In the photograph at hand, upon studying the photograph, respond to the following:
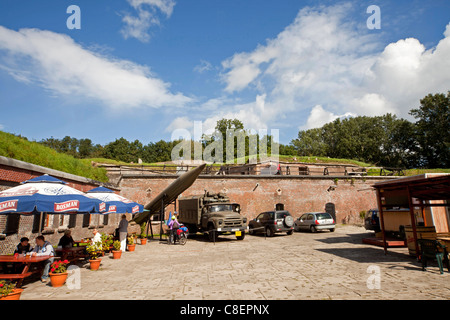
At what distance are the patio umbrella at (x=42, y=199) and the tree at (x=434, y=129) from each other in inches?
2437

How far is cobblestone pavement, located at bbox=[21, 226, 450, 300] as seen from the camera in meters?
5.98

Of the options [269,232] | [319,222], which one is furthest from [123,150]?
[319,222]

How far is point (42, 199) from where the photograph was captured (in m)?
6.95

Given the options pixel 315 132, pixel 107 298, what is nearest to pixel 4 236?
pixel 107 298

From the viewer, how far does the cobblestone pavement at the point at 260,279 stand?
5.98 meters

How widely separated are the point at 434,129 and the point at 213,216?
55.5 metres

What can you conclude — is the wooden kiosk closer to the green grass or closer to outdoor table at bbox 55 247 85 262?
outdoor table at bbox 55 247 85 262

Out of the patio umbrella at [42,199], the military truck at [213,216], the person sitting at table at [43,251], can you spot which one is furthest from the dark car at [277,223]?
the person sitting at table at [43,251]

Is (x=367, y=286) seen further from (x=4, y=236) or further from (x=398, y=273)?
(x=4, y=236)

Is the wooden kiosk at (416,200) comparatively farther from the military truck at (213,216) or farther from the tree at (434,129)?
the tree at (434,129)

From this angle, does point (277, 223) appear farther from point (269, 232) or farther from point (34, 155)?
point (34, 155)

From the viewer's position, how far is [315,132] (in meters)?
77.7

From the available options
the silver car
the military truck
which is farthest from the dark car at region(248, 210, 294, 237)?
the military truck

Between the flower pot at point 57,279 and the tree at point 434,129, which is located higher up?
the tree at point 434,129
